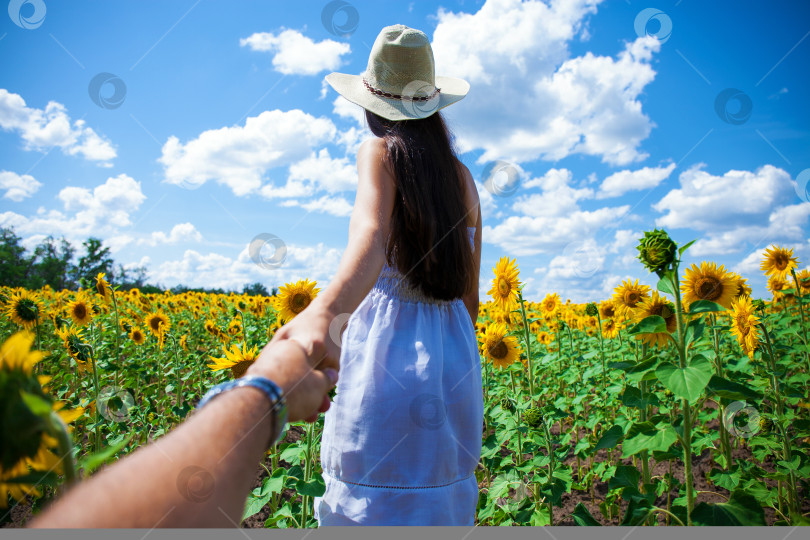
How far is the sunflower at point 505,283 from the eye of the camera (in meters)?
3.45

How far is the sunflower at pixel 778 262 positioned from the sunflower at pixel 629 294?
91.9 inches

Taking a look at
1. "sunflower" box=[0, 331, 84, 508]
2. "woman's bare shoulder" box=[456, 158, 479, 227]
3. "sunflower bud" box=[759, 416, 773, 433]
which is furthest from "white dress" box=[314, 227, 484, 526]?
"sunflower bud" box=[759, 416, 773, 433]

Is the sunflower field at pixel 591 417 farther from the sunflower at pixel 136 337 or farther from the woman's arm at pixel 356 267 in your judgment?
the woman's arm at pixel 356 267

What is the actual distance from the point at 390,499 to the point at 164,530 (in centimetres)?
119

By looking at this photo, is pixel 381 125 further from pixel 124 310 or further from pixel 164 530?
pixel 124 310

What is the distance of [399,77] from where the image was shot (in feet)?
6.10

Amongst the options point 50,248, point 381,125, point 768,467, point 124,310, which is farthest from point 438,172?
point 50,248

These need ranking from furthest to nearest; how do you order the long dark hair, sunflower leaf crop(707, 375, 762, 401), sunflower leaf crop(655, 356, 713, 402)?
the long dark hair, sunflower leaf crop(707, 375, 762, 401), sunflower leaf crop(655, 356, 713, 402)

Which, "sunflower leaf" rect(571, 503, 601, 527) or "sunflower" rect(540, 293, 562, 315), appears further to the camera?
"sunflower" rect(540, 293, 562, 315)

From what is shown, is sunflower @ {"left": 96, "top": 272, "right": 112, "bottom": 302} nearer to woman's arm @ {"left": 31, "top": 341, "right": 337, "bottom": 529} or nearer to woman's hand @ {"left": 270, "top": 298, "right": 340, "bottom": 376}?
woman's hand @ {"left": 270, "top": 298, "right": 340, "bottom": 376}

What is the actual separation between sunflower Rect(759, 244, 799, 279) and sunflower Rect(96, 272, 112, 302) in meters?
6.34

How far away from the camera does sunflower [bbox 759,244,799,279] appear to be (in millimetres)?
4465

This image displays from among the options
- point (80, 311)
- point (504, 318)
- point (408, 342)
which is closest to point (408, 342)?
point (408, 342)

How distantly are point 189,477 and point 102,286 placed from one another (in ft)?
15.8
